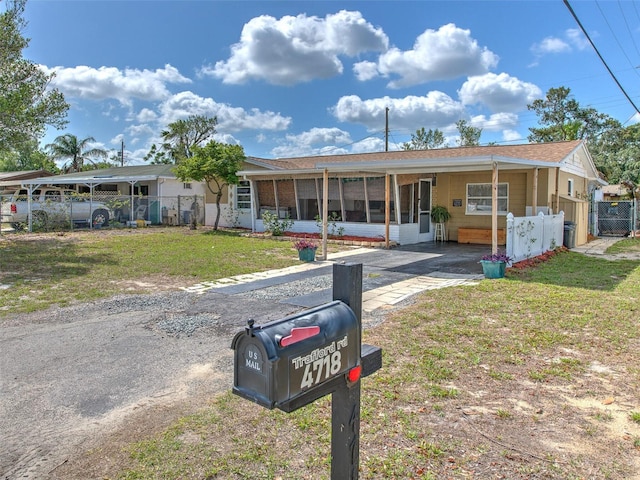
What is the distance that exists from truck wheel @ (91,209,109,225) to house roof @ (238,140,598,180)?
688cm

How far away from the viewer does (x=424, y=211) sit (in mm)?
15180

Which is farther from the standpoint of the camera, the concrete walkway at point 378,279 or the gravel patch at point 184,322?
the concrete walkway at point 378,279

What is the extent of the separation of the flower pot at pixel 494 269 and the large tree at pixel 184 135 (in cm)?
3616

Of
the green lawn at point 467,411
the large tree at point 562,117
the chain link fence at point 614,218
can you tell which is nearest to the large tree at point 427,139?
the large tree at point 562,117

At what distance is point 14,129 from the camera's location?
1260 cm

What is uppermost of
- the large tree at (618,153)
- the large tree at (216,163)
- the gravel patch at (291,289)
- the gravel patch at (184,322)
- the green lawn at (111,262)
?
the large tree at (618,153)

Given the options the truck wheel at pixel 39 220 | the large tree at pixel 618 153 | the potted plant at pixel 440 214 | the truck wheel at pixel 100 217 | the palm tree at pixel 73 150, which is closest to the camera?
the potted plant at pixel 440 214

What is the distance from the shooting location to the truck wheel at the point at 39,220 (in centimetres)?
1700

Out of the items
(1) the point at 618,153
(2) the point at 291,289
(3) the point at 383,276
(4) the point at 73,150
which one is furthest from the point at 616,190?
(4) the point at 73,150

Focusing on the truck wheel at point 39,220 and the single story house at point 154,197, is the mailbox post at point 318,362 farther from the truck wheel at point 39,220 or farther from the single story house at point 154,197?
the single story house at point 154,197

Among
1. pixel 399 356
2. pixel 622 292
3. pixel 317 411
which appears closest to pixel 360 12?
pixel 622 292

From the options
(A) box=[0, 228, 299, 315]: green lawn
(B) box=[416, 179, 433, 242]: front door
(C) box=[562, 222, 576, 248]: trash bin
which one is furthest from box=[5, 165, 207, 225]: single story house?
(C) box=[562, 222, 576, 248]: trash bin

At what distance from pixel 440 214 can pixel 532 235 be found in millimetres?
4832

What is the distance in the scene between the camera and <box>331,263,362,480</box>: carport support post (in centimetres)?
169
